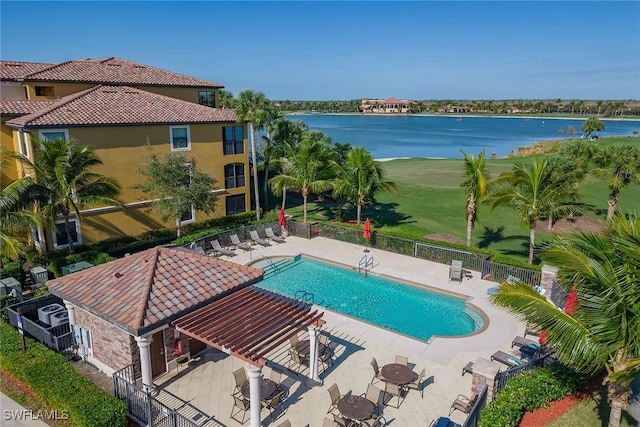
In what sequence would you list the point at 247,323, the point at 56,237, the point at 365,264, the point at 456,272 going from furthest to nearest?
the point at 365,264 → the point at 56,237 → the point at 456,272 → the point at 247,323

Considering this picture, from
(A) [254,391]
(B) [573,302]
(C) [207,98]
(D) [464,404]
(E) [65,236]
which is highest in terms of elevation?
(C) [207,98]

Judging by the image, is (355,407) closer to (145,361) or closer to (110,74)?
(145,361)

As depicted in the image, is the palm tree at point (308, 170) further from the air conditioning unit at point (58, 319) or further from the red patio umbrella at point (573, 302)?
the red patio umbrella at point (573, 302)

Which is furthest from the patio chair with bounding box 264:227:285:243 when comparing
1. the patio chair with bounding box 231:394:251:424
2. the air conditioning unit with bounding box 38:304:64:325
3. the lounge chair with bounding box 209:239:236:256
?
the patio chair with bounding box 231:394:251:424

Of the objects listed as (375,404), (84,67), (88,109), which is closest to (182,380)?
(375,404)

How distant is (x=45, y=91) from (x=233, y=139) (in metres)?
12.0

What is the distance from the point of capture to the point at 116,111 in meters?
25.9

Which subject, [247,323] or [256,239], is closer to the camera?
[247,323]

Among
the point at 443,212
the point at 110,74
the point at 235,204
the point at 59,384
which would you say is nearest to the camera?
the point at 59,384

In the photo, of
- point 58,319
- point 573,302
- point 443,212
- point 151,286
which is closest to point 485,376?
point 573,302

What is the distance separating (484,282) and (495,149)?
94751 millimetres

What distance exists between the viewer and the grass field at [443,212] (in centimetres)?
2880

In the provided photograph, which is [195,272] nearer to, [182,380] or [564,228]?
[182,380]

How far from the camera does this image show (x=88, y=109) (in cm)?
2491
